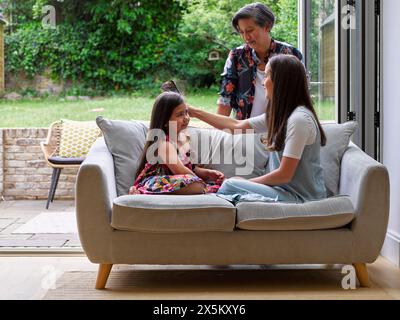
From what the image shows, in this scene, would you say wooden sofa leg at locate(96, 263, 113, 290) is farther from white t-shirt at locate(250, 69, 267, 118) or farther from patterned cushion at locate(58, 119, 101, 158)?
patterned cushion at locate(58, 119, 101, 158)

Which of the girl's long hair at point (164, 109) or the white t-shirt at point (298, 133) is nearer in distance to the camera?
the white t-shirt at point (298, 133)

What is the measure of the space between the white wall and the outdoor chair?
10.2 feet

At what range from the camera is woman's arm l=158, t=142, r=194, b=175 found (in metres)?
3.37

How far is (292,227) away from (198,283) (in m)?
0.50

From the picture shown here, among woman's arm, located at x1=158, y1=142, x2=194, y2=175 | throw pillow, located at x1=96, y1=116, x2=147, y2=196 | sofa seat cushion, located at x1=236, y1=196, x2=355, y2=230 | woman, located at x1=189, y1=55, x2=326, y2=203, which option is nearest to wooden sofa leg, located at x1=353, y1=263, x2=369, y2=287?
sofa seat cushion, located at x1=236, y1=196, x2=355, y2=230

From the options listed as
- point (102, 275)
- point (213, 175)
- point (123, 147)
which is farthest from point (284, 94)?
point (102, 275)

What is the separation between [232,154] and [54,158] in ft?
9.45

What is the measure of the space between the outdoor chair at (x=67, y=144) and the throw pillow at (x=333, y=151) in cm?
308

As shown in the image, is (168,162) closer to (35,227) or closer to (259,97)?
(259,97)

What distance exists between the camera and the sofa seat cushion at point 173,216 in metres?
3.08

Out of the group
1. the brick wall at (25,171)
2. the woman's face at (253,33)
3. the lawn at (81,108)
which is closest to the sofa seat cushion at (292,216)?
the woman's face at (253,33)

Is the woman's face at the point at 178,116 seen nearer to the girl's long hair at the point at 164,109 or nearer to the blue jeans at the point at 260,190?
the girl's long hair at the point at 164,109

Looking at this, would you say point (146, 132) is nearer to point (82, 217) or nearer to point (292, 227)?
point (82, 217)

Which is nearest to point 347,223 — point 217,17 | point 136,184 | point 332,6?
point 136,184
